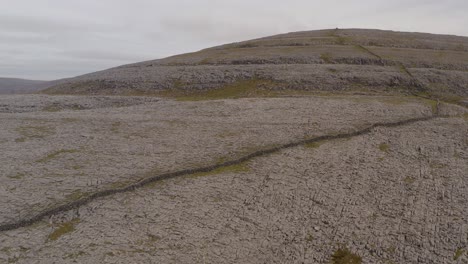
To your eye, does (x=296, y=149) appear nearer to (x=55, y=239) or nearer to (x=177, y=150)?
(x=177, y=150)

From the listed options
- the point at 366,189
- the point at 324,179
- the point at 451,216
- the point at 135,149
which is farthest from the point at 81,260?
the point at 451,216

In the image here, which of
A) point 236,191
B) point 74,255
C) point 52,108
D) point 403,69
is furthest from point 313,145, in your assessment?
point 403,69

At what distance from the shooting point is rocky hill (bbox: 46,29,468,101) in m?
58.2

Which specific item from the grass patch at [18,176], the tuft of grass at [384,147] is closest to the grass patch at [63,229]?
the grass patch at [18,176]

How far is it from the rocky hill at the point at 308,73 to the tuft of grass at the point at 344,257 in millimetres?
41077

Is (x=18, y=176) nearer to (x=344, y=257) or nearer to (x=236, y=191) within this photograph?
(x=236, y=191)

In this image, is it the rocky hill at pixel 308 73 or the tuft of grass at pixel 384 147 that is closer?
the tuft of grass at pixel 384 147

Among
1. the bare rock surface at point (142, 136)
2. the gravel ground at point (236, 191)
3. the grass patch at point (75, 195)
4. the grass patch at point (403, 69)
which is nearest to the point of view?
the gravel ground at point (236, 191)

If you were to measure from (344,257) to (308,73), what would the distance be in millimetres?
49551

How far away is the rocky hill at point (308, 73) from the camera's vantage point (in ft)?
191

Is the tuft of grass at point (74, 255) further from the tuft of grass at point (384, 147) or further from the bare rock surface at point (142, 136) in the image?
the tuft of grass at point (384, 147)

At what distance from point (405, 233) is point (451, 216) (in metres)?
3.87

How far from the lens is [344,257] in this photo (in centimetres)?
1827

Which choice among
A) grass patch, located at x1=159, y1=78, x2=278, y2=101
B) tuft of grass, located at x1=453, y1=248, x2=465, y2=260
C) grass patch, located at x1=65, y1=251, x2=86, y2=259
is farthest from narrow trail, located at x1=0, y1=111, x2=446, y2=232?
grass patch, located at x1=159, y1=78, x2=278, y2=101
